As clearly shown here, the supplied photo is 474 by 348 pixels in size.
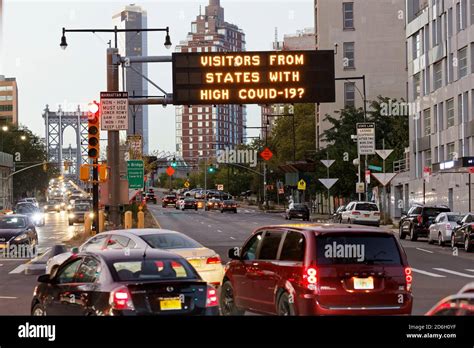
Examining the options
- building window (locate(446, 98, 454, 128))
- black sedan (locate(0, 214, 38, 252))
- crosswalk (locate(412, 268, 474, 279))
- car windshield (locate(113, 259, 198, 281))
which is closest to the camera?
car windshield (locate(113, 259, 198, 281))

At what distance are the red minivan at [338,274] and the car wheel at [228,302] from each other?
1.37 m

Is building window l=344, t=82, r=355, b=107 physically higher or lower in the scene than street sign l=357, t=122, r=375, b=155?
higher

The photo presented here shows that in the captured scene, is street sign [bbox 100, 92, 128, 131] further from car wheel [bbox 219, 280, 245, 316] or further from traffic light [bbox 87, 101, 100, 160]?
car wheel [bbox 219, 280, 245, 316]

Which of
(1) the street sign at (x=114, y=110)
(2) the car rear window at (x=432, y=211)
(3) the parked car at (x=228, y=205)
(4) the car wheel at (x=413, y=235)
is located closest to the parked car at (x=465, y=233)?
(2) the car rear window at (x=432, y=211)

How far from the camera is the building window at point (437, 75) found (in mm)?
74681

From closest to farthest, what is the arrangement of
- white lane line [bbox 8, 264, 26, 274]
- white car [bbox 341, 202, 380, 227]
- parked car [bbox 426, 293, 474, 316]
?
1. parked car [bbox 426, 293, 474, 316]
2. white lane line [bbox 8, 264, 26, 274]
3. white car [bbox 341, 202, 380, 227]

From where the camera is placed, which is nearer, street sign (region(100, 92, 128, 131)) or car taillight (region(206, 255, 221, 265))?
car taillight (region(206, 255, 221, 265))

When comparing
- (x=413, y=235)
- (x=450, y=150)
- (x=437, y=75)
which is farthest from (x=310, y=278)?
(x=437, y=75)

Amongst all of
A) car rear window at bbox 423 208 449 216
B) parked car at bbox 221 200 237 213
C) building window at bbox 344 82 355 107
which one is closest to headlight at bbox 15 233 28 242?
car rear window at bbox 423 208 449 216

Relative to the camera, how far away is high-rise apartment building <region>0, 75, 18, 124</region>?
501 feet

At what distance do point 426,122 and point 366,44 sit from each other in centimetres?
3978

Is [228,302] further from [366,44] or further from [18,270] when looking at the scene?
[366,44]

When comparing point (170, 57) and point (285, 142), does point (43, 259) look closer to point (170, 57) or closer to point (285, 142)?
point (170, 57)

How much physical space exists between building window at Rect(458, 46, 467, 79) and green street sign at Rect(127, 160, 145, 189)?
30274mm
